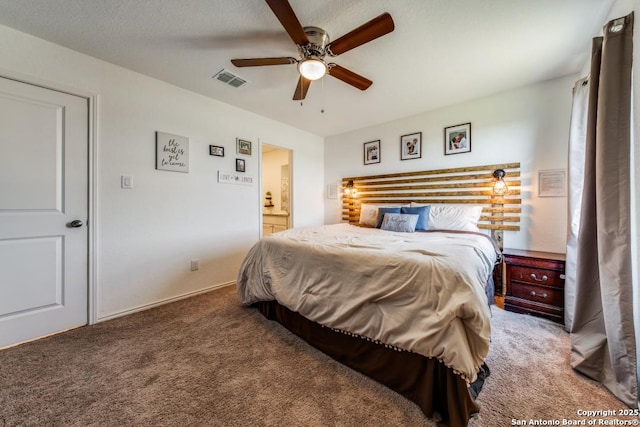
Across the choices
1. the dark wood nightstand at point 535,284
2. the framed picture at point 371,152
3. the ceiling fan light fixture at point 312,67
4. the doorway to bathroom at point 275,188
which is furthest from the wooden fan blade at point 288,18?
the doorway to bathroom at point 275,188

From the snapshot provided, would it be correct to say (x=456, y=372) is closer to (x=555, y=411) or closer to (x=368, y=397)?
(x=368, y=397)

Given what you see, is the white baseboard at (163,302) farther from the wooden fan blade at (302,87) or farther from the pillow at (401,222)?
the wooden fan blade at (302,87)

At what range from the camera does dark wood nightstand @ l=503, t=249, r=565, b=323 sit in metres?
2.15

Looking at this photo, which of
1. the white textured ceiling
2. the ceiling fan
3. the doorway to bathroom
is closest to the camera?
the ceiling fan

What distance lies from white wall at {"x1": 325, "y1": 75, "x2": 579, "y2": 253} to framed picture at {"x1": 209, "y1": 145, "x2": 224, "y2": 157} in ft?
8.92

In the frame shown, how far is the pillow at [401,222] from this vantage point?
285 centimetres

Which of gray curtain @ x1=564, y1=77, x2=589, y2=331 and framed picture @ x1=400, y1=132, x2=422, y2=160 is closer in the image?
gray curtain @ x1=564, y1=77, x2=589, y2=331

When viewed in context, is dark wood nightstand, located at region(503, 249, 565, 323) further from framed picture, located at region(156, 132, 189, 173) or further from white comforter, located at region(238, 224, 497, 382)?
framed picture, located at region(156, 132, 189, 173)

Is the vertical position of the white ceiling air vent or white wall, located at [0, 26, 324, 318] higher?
the white ceiling air vent

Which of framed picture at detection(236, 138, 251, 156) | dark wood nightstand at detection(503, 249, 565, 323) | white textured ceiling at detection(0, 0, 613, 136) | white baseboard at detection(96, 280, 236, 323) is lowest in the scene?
white baseboard at detection(96, 280, 236, 323)

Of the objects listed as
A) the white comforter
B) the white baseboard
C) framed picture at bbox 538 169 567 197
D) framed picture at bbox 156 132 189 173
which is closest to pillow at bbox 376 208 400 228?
the white comforter

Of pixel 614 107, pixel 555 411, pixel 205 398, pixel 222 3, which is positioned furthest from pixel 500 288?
pixel 222 3

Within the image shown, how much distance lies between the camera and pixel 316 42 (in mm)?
1901

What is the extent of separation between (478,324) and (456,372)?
0.79ft
